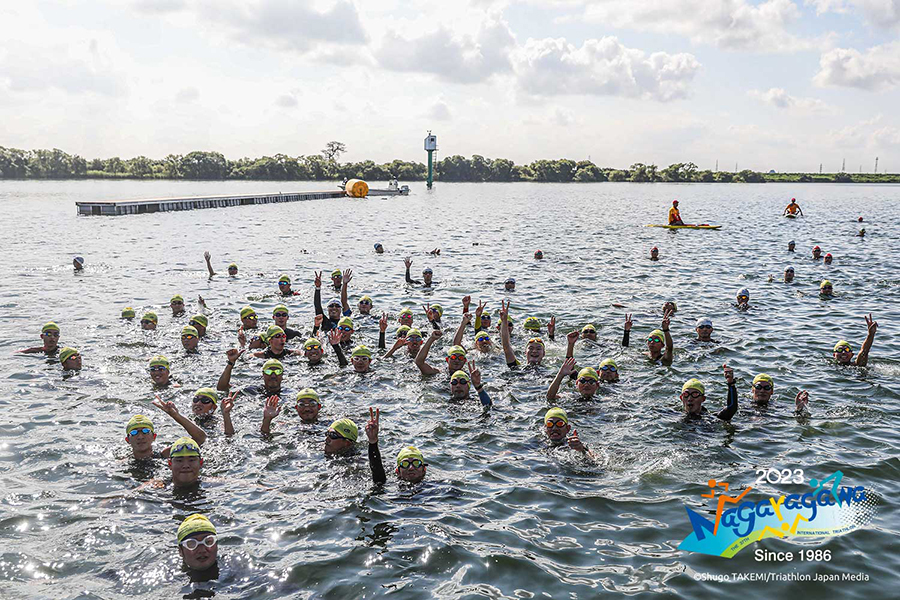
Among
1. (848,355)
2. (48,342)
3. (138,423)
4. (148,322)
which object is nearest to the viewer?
(138,423)

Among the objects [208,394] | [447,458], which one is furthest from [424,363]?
[208,394]

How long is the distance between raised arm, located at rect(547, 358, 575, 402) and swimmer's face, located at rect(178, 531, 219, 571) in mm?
7722

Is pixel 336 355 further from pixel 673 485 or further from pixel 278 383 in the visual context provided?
pixel 673 485

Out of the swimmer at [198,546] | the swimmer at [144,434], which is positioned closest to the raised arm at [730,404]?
the swimmer at [198,546]

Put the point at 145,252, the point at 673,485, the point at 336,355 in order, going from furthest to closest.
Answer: the point at 145,252
the point at 336,355
the point at 673,485

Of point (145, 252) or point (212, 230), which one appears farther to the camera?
point (212, 230)

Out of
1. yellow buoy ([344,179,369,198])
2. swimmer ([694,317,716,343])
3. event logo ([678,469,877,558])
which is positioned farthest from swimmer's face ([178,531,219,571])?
yellow buoy ([344,179,369,198])

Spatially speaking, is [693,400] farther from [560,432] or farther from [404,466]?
[404,466]

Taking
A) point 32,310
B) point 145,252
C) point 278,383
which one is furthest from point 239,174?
point 278,383

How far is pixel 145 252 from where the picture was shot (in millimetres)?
37875

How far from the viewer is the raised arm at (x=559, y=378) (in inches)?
510

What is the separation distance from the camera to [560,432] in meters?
11.8

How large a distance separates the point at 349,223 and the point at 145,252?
987 inches

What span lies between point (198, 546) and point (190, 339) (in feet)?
34.1
